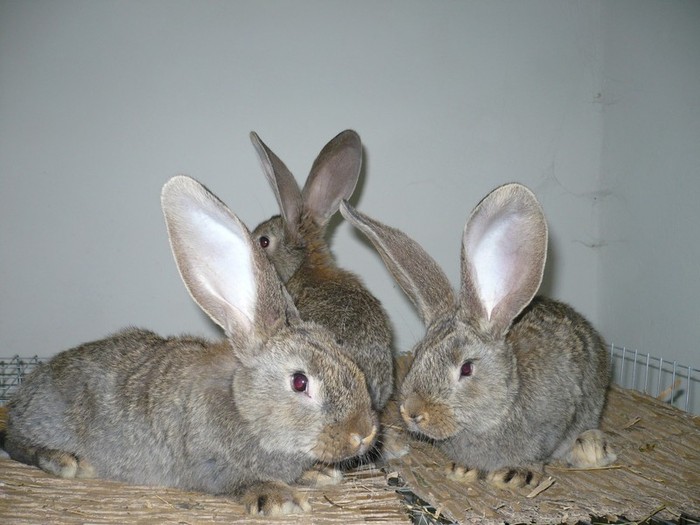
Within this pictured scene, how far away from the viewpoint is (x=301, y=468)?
8.20 feet

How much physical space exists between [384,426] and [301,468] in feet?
1.72

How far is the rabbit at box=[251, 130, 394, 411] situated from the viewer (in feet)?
9.57

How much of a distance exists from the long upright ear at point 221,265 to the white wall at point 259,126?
58.5 inches

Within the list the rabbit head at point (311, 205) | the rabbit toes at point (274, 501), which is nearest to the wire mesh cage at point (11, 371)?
the rabbit head at point (311, 205)

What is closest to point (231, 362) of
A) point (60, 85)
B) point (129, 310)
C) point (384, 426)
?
point (384, 426)

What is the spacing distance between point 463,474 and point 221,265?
1296 mm

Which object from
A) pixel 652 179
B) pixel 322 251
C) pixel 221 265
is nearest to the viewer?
pixel 221 265

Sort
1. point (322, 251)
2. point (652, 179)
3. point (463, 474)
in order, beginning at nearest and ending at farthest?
point (463, 474)
point (652, 179)
point (322, 251)

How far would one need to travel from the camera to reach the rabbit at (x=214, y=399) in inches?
91.4

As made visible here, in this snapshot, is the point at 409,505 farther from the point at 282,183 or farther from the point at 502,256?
the point at 282,183

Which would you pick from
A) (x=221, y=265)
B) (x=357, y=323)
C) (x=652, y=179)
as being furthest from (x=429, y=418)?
(x=652, y=179)

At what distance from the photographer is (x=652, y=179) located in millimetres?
3645

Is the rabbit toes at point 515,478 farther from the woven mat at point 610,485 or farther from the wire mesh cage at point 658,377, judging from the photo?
the wire mesh cage at point 658,377

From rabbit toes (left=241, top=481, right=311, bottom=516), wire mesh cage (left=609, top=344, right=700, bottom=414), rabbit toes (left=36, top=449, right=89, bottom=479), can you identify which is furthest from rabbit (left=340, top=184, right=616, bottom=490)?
rabbit toes (left=36, top=449, right=89, bottom=479)
